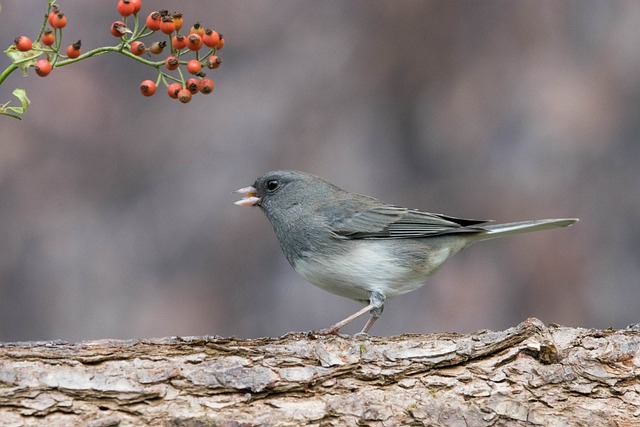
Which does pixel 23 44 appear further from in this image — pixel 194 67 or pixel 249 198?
pixel 249 198

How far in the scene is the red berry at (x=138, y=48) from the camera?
220 cm

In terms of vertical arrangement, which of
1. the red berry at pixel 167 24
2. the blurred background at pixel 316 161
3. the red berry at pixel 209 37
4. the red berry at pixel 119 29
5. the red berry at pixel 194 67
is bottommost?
the red berry at pixel 119 29

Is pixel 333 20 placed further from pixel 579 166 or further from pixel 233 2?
pixel 579 166

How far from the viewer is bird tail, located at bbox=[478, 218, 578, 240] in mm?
3277

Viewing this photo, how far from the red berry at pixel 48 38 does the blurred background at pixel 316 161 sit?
1.97 m

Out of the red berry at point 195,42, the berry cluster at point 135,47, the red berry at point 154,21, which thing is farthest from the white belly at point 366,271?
the red berry at point 154,21

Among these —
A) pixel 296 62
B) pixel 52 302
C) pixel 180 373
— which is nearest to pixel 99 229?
pixel 52 302

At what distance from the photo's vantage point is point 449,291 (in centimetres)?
418

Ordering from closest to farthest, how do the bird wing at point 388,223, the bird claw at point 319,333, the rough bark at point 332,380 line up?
the rough bark at point 332,380
the bird claw at point 319,333
the bird wing at point 388,223

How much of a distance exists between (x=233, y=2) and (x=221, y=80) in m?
0.37

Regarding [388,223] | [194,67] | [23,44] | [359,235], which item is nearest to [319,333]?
[359,235]

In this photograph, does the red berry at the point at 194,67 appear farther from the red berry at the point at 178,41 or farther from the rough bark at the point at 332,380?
the rough bark at the point at 332,380

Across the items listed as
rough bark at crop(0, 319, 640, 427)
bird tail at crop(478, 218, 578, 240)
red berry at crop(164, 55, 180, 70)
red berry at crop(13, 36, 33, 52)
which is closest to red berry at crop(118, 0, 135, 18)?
red berry at crop(164, 55, 180, 70)

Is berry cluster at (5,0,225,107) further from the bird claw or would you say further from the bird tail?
the bird tail
